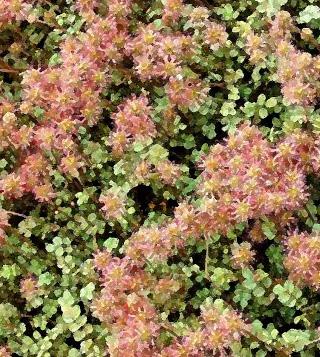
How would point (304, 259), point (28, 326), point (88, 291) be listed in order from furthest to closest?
point (28, 326)
point (88, 291)
point (304, 259)

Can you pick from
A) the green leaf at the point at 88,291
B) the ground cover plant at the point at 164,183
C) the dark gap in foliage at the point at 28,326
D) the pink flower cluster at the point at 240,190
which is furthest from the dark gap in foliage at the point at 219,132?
the dark gap in foliage at the point at 28,326

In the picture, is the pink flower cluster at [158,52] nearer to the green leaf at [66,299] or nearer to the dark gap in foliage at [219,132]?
the dark gap in foliage at [219,132]

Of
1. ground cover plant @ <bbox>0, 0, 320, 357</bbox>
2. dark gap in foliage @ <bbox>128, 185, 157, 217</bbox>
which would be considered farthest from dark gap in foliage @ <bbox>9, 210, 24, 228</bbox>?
dark gap in foliage @ <bbox>128, 185, 157, 217</bbox>

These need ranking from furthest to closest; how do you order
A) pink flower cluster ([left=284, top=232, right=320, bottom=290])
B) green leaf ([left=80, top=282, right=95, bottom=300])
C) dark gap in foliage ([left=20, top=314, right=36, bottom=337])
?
dark gap in foliage ([left=20, top=314, right=36, bottom=337]) → green leaf ([left=80, top=282, right=95, bottom=300]) → pink flower cluster ([left=284, top=232, right=320, bottom=290])

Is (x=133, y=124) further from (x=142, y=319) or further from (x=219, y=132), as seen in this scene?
(x=142, y=319)

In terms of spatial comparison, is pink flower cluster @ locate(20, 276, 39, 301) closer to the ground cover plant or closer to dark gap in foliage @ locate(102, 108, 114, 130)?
the ground cover plant

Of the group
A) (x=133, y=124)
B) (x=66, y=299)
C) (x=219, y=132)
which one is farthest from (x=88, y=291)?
(x=219, y=132)

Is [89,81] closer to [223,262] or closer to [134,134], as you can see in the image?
[134,134]

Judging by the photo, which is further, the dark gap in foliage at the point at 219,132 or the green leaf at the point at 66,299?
the dark gap in foliage at the point at 219,132
